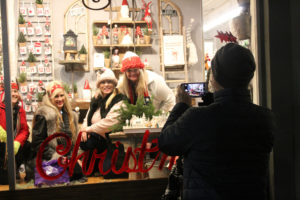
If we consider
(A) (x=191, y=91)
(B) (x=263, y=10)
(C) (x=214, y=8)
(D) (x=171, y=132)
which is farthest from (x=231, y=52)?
(C) (x=214, y=8)

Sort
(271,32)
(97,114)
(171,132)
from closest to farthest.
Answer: (171,132) → (271,32) → (97,114)

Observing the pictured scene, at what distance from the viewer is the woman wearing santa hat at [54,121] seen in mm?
3445

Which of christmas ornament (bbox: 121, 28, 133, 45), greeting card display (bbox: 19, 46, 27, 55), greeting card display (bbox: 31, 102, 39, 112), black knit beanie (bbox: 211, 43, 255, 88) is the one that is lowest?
greeting card display (bbox: 31, 102, 39, 112)

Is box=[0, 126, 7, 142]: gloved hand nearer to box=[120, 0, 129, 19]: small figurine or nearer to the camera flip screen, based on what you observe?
box=[120, 0, 129, 19]: small figurine

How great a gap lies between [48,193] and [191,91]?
1637 millimetres

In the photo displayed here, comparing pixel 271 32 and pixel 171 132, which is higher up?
pixel 271 32

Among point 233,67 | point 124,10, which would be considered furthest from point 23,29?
point 233,67

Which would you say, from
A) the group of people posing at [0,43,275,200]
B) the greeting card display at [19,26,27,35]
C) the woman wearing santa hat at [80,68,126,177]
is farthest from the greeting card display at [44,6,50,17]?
the group of people posing at [0,43,275,200]

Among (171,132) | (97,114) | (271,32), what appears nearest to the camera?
(171,132)

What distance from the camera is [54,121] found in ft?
11.5

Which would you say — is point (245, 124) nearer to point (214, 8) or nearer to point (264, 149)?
point (264, 149)

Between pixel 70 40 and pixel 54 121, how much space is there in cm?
79

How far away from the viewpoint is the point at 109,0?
11.9 feet

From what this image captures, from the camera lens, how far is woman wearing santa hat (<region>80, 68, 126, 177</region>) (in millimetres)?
3529
